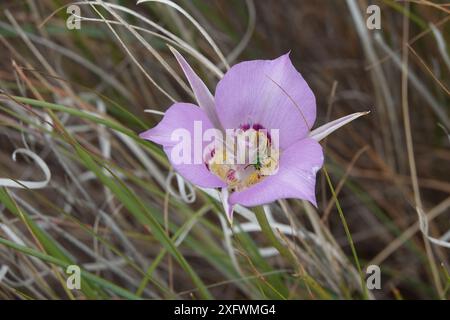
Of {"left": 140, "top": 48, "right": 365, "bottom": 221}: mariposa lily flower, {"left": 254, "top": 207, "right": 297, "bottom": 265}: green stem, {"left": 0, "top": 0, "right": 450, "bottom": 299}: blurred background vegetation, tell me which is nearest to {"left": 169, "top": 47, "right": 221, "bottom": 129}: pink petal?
{"left": 140, "top": 48, "right": 365, "bottom": 221}: mariposa lily flower

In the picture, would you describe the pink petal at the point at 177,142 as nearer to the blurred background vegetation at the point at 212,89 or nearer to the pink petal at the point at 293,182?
the pink petal at the point at 293,182

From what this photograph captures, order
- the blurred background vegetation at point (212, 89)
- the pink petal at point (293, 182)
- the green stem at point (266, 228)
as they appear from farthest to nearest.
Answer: the blurred background vegetation at point (212, 89) → the green stem at point (266, 228) → the pink petal at point (293, 182)

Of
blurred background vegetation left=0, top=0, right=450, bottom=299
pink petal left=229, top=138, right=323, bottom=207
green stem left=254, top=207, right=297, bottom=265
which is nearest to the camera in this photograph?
pink petal left=229, top=138, right=323, bottom=207

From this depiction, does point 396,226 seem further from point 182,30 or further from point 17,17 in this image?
point 17,17

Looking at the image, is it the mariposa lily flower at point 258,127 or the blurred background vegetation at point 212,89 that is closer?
the mariposa lily flower at point 258,127

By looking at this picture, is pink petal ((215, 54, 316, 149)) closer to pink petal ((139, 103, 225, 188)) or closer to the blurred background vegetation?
pink petal ((139, 103, 225, 188))

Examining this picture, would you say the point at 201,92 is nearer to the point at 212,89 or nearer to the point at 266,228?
the point at 266,228

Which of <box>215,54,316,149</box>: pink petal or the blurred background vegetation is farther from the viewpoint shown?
the blurred background vegetation

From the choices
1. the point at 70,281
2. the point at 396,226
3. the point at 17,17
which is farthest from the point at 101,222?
the point at 396,226

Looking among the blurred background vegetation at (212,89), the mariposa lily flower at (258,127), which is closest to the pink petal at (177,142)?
the mariposa lily flower at (258,127)

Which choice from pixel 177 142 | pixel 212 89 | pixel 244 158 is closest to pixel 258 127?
pixel 244 158
